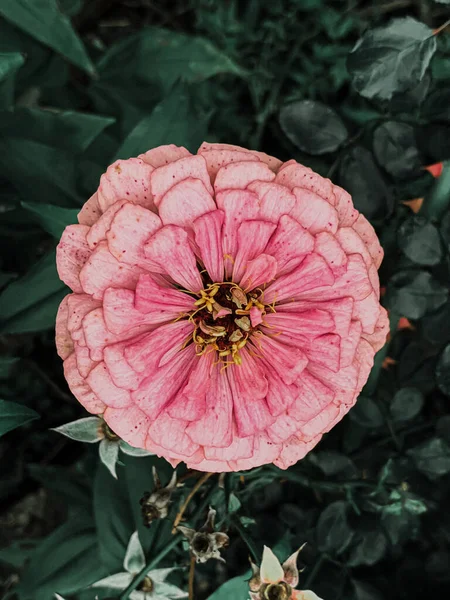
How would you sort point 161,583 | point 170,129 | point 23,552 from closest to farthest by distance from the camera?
point 161,583
point 170,129
point 23,552

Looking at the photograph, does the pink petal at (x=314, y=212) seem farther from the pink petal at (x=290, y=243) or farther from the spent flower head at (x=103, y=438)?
the spent flower head at (x=103, y=438)

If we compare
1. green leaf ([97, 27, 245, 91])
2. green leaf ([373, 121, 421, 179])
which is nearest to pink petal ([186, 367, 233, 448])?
green leaf ([373, 121, 421, 179])

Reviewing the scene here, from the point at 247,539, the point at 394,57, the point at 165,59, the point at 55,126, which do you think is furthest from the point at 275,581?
the point at 165,59

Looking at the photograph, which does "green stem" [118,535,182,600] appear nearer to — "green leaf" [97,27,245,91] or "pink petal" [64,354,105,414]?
"pink petal" [64,354,105,414]

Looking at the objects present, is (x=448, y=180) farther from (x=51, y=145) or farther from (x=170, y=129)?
(x=51, y=145)

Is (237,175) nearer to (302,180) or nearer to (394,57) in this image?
(302,180)

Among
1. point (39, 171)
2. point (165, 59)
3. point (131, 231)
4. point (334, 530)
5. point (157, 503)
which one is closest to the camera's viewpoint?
point (131, 231)

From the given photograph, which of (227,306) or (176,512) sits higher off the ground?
Answer: (227,306)

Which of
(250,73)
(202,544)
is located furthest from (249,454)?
(250,73)
